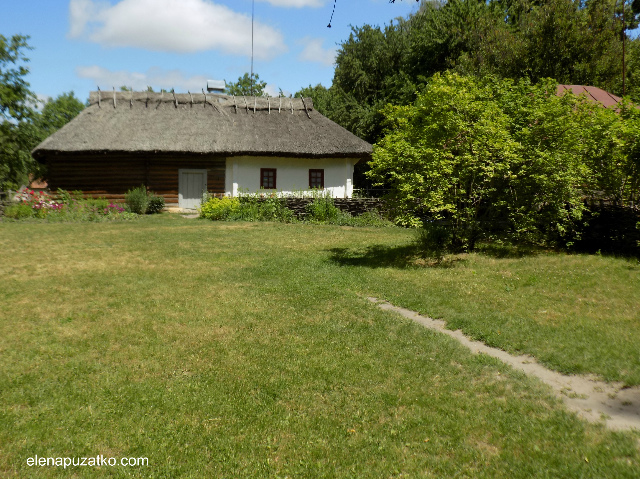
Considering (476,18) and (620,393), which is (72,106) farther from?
(620,393)

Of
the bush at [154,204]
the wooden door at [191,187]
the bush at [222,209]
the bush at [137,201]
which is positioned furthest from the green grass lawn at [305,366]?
the wooden door at [191,187]

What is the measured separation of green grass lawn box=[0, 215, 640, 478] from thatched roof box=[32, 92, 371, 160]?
12801 millimetres

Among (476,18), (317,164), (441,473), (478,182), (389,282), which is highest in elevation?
(476,18)

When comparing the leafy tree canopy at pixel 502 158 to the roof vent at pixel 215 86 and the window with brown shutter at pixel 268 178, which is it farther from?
the roof vent at pixel 215 86

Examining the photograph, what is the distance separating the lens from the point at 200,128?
940 inches

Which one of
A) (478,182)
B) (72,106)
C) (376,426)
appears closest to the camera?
(376,426)

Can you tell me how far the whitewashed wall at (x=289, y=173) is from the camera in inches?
938

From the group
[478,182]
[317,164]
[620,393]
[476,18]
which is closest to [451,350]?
[620,393]

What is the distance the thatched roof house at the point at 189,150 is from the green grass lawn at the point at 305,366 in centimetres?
1294

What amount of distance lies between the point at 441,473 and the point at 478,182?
8.72 m

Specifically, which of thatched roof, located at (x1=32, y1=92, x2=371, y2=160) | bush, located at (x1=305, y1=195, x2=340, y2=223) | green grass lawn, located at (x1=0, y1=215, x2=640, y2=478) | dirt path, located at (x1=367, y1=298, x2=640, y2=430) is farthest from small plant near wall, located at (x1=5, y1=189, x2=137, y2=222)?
dirt path, located at (x1=367, y1=298, x2=640, y2=430)

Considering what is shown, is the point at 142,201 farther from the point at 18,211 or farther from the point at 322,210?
the point at 322,210

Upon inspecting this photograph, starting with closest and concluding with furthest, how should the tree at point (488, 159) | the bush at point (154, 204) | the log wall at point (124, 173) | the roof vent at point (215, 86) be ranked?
the tree at point (488, 159), the bush at point (154, 204), the log wall at point (124, 173), the roof vent at point (215, 86)

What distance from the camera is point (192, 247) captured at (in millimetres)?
13102
